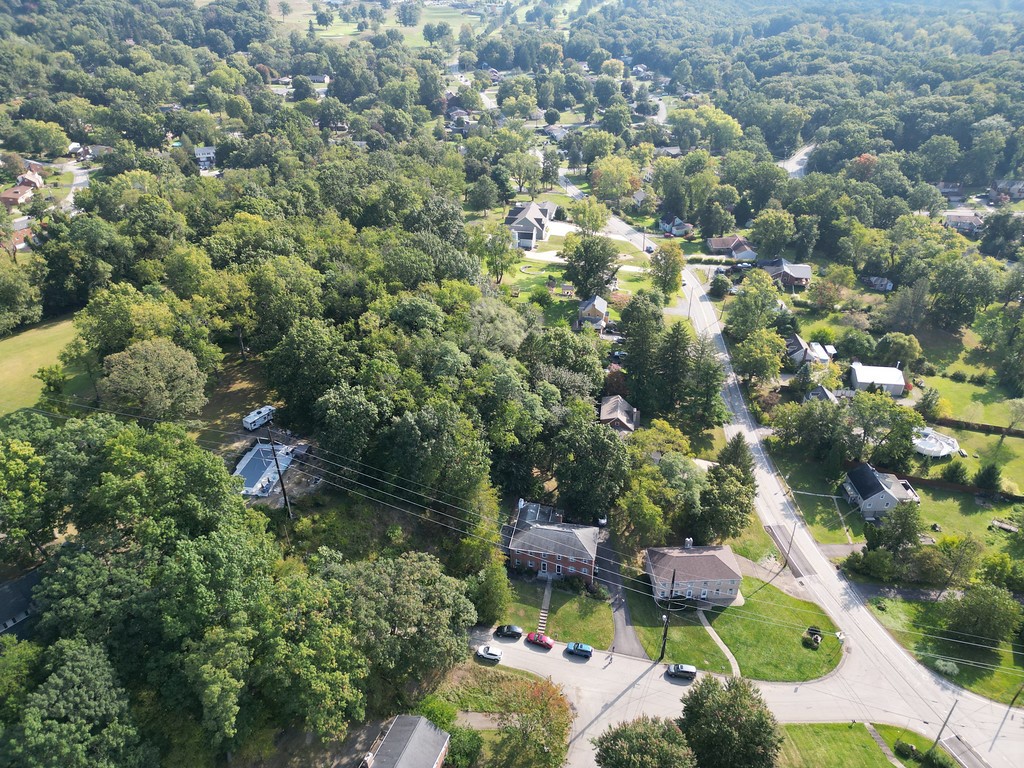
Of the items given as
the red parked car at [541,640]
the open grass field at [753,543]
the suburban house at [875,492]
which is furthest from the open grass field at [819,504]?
the red parked car at [541,640]

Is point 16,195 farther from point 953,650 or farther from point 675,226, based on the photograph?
point 953,650

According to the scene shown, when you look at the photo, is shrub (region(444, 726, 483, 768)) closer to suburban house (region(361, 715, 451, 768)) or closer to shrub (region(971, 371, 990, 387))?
suburban house (region(361, 715, 451, 768))

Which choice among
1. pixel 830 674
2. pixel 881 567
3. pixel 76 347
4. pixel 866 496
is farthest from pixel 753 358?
pixel 76 347

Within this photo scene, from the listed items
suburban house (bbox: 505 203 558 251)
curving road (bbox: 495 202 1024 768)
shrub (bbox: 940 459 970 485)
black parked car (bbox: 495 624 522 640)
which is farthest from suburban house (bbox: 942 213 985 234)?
black parked car (bbox: 495 624 522 640)

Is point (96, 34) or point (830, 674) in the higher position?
point (96, 34)

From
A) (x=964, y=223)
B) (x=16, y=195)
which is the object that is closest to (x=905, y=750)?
(x=964, y=223)

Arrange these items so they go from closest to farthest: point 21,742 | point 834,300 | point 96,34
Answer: point 21,742 < point 834,300 < point 96,34

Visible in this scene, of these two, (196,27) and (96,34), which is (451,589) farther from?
(196,27)

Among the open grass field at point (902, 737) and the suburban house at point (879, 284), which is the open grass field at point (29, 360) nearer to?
the open grass field at point (902, 737)
